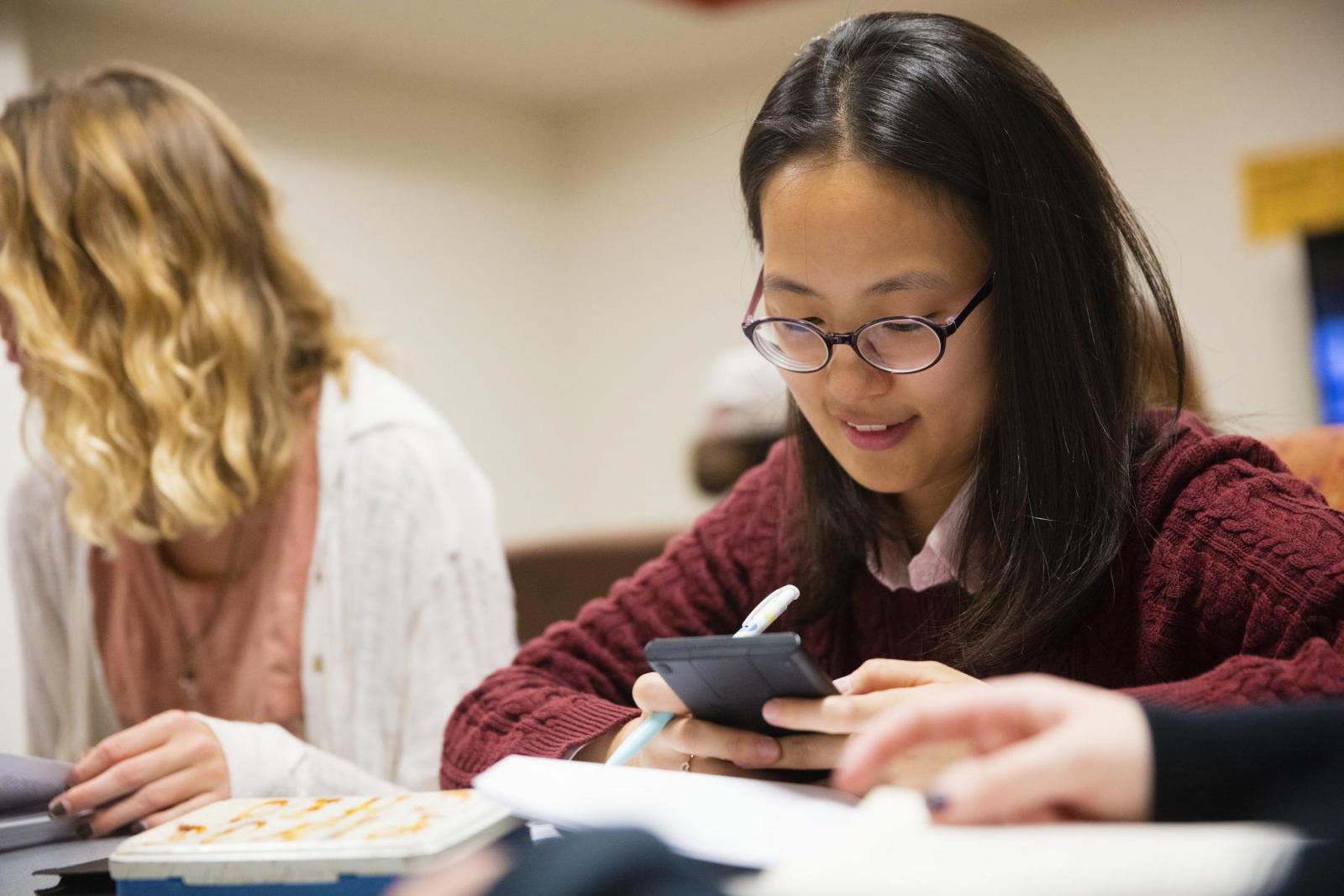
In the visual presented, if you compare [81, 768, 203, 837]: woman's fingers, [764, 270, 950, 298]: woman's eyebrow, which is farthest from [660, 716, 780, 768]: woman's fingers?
[81, 768, 203, 837]: woman's fingers

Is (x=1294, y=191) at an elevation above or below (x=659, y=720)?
above

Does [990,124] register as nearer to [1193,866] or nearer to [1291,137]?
[1193,866]

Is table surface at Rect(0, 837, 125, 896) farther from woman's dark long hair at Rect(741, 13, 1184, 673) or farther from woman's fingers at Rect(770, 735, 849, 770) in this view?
woman's dark long hair at Rect(741, 13, 1184, 673)

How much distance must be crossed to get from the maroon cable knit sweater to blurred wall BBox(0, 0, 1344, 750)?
2.36m

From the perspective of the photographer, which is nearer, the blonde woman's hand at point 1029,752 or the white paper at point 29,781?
the blonde woman's hand at point 1029,752

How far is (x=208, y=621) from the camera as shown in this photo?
4.97ft

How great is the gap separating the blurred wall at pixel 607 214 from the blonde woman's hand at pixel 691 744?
2676mm

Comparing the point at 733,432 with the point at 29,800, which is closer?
the point at 29,800

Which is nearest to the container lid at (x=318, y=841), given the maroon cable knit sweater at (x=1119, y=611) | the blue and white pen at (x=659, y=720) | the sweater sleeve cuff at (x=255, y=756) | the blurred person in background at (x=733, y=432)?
the blue and white pen at (x=659, y=720)

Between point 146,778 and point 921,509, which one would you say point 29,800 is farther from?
point 921,509

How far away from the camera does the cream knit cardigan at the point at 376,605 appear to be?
1.41 metres

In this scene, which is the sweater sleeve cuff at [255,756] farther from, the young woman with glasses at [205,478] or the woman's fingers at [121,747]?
the young woman with glasses at [205,478]

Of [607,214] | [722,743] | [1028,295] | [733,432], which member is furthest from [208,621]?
[607,214]

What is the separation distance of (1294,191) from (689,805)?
11.2 ft
